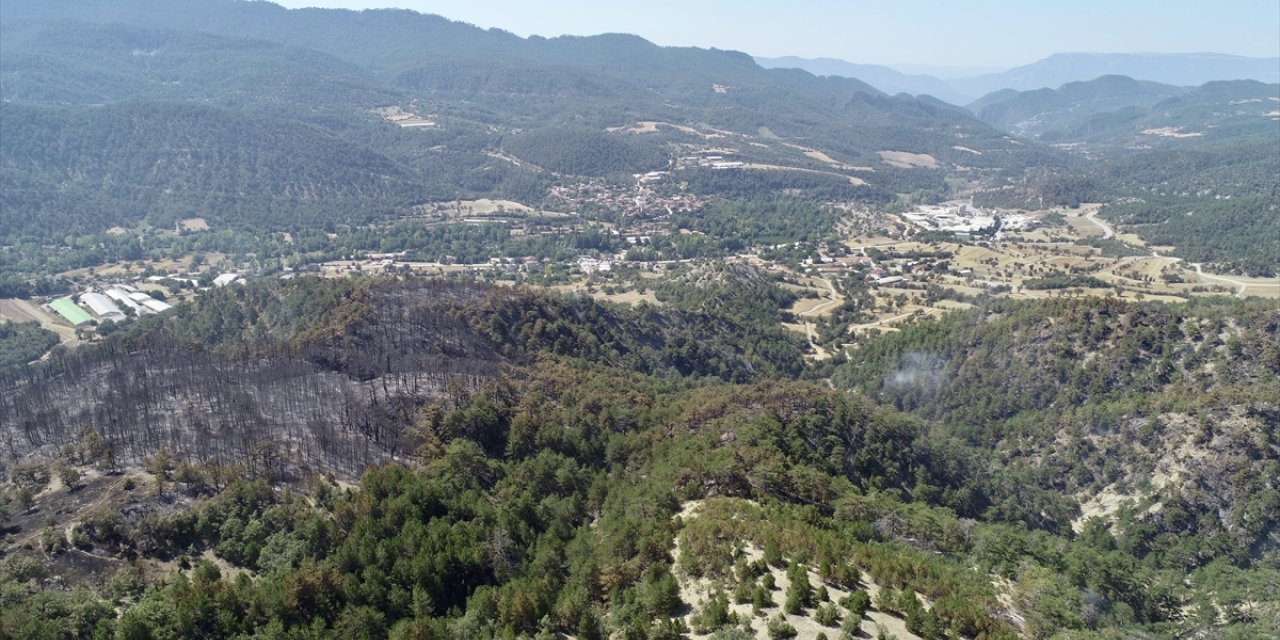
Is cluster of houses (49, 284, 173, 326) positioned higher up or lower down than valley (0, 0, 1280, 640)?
lower down

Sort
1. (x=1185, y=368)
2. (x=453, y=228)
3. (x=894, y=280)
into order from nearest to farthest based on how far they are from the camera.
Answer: (x=1185, y=368), (x=894, y=280), (x=453, y=228)

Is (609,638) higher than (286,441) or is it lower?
higher

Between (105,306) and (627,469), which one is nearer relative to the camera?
(627,469)

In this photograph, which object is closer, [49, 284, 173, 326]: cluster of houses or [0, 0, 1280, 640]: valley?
[0, 0, 1280, 640]: valley

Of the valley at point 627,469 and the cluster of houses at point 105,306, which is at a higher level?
the valley at point 627,469

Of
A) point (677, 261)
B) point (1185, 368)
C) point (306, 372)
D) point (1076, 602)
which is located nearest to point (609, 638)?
point (1076, 602)

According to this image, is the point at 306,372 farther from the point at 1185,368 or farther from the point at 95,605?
the point at 1185,368

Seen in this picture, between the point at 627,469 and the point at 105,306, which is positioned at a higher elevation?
the point at 627,469

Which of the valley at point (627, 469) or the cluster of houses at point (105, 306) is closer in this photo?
the valley at point (627, 469)
